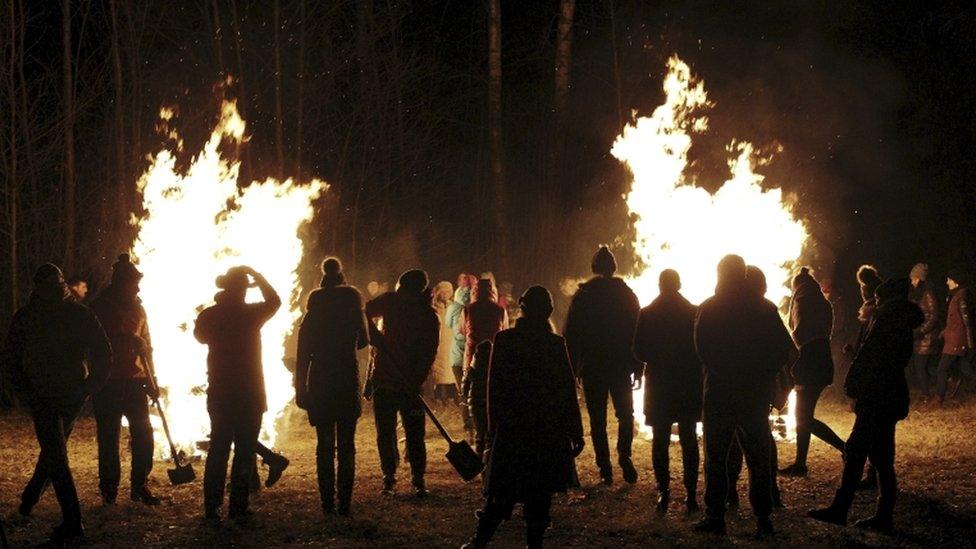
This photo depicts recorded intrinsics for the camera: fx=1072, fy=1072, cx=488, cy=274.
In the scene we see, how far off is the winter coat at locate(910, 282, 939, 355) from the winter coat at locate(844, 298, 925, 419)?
7.05 meters

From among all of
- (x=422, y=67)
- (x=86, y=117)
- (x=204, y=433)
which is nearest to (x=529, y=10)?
(x=422, y=67)

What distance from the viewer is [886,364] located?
8039 millimetres

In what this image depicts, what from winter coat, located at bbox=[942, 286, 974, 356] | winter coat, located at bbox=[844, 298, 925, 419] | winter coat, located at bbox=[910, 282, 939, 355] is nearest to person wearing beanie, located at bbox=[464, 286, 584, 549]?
winter coat, located at bbox=[844, 298, 925, 419]

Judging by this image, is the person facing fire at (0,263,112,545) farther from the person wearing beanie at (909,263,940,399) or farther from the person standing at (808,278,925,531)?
the person wearing beanie at (909,263,940,399)

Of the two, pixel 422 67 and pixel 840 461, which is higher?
pixel 422 67

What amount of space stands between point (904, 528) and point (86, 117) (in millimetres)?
15658

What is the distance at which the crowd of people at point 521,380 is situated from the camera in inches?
274

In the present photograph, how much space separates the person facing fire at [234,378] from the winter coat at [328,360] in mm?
344

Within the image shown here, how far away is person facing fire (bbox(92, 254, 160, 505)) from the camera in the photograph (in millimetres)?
9305

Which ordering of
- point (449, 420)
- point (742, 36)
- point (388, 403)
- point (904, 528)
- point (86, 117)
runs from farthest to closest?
point (742, 36) → point (86, 117) → point (449, 420) → point (388, 403) → point (904, 528)

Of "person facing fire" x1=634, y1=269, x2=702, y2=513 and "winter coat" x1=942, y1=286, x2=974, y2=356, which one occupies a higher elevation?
"winter coat" x1=942, y1=286, x2=974, y2=356

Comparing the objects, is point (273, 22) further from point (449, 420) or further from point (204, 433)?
point (204, 433)

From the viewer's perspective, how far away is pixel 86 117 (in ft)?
62.1

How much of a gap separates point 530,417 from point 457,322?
811 cm
